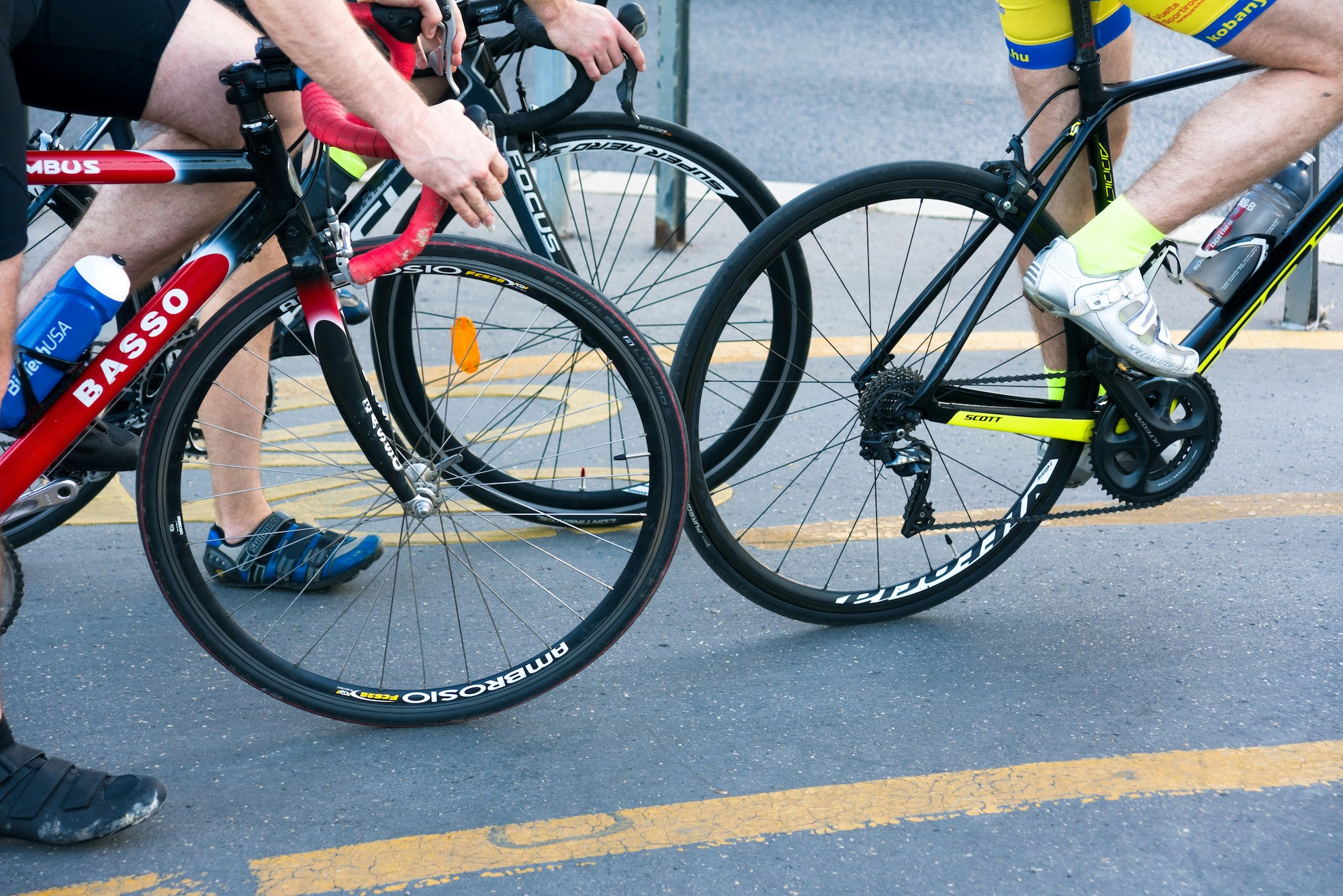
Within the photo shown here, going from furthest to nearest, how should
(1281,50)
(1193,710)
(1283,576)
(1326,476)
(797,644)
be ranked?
1. (1326,476)
2. (1283,576)
3. (797,644)
4. (1193,710)
5. (1281,50)

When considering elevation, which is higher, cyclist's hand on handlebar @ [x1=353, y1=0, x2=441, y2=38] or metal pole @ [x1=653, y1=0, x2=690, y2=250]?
metal pole @ [x1=653, y1=0, x2=690, y2=250]

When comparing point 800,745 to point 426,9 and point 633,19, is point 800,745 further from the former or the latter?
point 633,19

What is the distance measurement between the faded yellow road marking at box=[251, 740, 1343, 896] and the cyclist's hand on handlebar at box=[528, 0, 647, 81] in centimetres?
157

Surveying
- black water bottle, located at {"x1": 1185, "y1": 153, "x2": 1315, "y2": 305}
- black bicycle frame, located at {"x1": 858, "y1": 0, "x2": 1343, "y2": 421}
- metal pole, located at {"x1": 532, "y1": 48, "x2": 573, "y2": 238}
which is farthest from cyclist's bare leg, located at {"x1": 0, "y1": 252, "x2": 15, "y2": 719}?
metal pole, located at {"x1": 532, "y1": 48, "x2": 573, "y2": 238}

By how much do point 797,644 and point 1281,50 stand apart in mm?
1542

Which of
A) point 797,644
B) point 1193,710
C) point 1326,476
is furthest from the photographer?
point 1326,476

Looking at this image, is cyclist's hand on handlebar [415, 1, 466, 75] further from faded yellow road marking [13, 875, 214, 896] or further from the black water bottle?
the black water bottle

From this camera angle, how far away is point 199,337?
2131 millimetres

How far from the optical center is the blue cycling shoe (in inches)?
114

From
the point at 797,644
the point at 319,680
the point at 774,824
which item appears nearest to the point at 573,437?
the point at 797,644

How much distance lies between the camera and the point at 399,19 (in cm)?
198

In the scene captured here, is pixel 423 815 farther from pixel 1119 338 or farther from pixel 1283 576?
pixel 1283 576

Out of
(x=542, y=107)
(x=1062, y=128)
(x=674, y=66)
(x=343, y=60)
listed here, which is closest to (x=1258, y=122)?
(x=1062, y=128)

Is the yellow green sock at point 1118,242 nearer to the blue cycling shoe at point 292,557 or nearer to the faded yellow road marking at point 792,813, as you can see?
the faded yellow road marking at point 792,813
